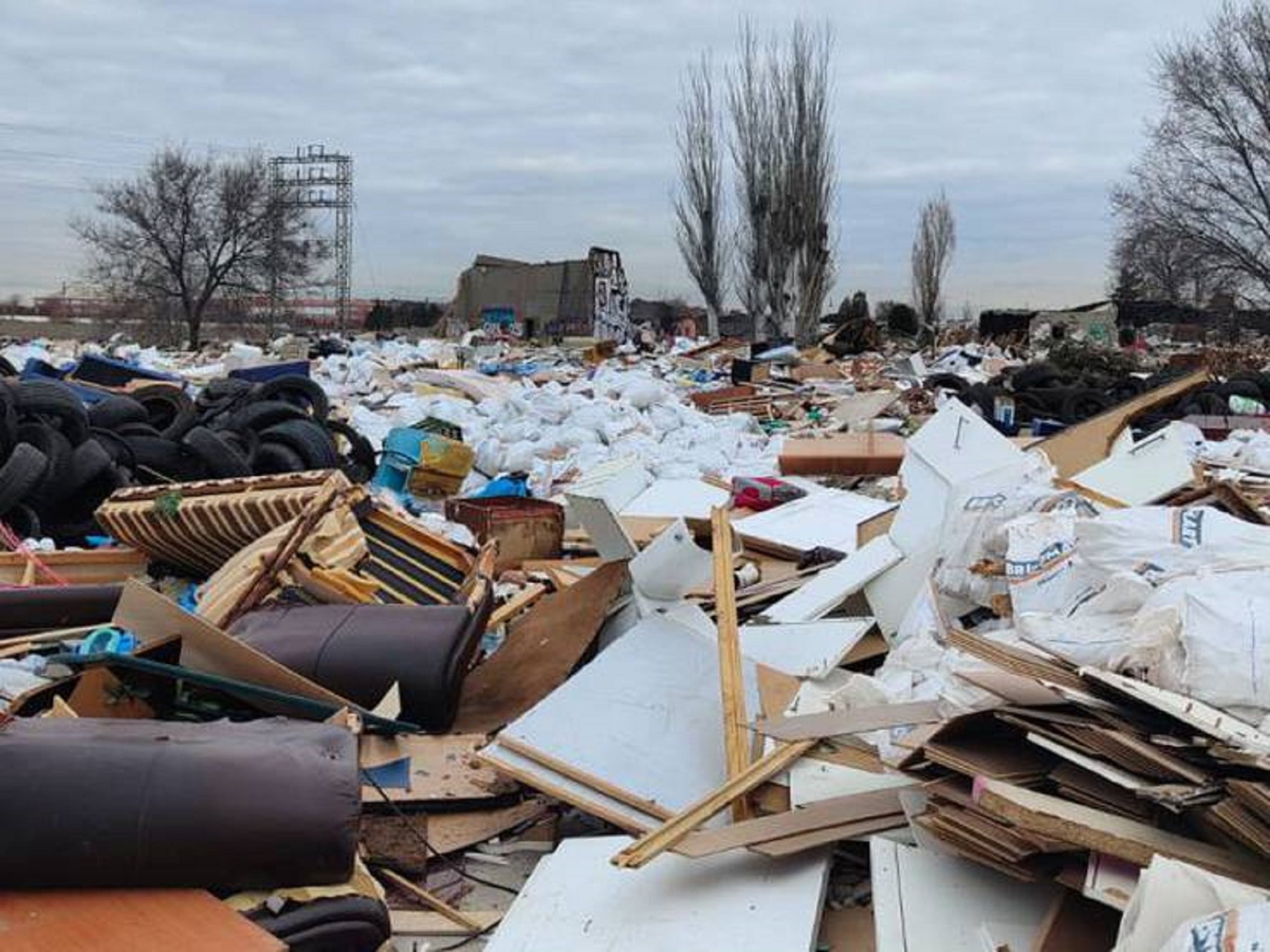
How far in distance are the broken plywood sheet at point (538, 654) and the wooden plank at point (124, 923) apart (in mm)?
1514

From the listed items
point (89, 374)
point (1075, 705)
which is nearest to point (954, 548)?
point (1075, 705)

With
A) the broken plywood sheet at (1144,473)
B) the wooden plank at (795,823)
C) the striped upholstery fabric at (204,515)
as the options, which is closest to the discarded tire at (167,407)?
Result: the striped upholstery fabric at (204,515)

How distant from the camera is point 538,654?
14.1 ft

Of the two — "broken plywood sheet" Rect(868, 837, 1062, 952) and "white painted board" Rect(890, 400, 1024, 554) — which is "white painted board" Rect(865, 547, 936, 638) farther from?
"broken plywood sheet" Rect(868, 837, 1062, 952)

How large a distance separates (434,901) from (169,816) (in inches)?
33.8

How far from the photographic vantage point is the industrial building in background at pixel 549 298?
112 feet

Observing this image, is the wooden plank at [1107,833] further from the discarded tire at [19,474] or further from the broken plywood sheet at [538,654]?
the discarded tire at [19,474]

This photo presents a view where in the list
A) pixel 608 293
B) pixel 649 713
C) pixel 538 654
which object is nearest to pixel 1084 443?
pixel 538 654

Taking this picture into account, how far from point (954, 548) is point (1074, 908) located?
1865 millimetres

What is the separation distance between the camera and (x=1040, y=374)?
12.2 m

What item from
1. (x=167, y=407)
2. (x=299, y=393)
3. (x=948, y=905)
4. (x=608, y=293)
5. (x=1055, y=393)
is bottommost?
(x=948, y=905)

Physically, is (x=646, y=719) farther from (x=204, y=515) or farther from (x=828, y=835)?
(x=204, y=515)

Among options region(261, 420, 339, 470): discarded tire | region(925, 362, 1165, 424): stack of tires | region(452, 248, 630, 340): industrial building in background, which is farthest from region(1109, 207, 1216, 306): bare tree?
region(261, 420, 339, 470): discarded tire

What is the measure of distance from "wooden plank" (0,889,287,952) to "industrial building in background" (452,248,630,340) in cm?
2917
